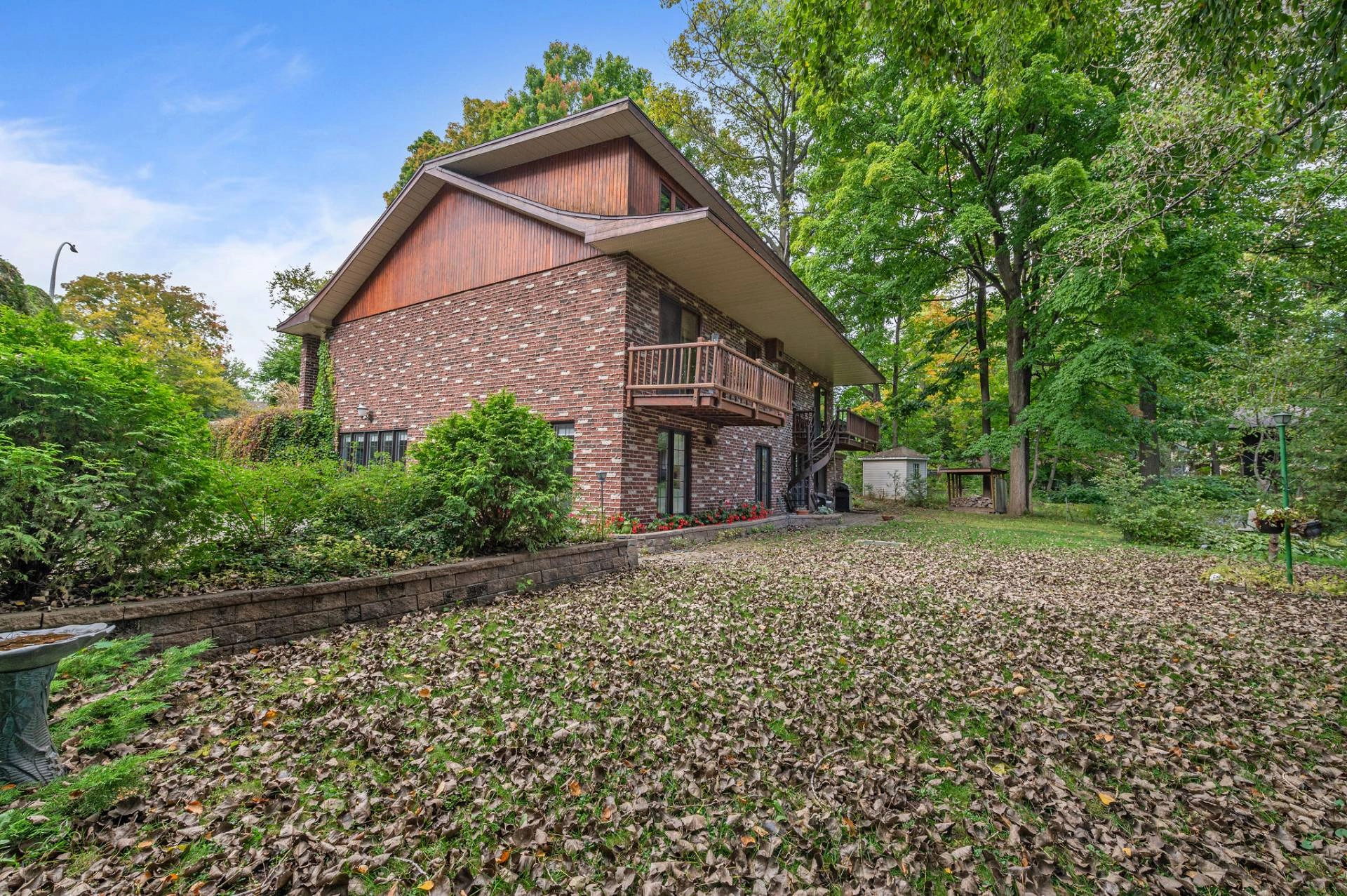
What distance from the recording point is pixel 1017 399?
54.7ft

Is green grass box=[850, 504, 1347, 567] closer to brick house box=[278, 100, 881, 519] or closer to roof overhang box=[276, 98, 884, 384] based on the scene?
brick house box=[278, 100, 881, 519]

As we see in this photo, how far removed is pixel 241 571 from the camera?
3979 mm

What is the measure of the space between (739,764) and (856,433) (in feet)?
56.6

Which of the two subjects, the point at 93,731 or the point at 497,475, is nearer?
the point at 93,731

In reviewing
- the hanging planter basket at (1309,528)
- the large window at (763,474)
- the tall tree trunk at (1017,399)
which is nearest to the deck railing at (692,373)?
the large window at (763,474)

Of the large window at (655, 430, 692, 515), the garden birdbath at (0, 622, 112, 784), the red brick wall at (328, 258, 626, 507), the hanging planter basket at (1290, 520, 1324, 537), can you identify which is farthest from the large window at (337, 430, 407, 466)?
the hanging planter basket at (1290, 520, 1324, 537)

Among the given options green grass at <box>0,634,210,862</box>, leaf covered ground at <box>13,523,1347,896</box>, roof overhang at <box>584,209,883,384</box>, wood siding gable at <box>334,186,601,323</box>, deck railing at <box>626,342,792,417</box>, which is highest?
wood siding gable at <box>334,186,601,323</box>

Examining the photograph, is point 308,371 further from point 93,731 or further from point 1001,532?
point 1001,532

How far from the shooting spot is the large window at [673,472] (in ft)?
34.7

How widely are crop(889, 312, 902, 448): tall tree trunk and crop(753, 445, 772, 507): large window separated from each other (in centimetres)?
1113

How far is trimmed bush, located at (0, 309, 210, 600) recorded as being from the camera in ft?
9.74

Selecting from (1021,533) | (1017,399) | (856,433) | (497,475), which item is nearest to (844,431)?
(856,433)

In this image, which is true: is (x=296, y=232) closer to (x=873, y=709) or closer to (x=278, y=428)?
(x=278, y=428)

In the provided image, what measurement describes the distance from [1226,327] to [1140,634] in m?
15.1
